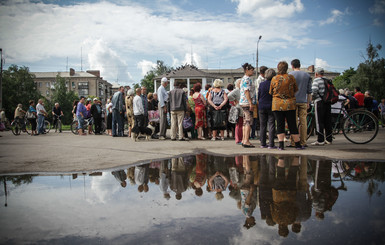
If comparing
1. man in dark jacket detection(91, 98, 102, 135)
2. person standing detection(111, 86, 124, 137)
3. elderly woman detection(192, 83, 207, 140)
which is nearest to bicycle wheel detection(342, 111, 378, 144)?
elderly woman detection(192, 83, 207, 140)

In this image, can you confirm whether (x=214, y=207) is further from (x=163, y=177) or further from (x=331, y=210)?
(x=163, y=177)

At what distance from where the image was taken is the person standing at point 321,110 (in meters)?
7.96

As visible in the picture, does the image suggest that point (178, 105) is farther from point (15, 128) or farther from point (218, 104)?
point (15, 128)

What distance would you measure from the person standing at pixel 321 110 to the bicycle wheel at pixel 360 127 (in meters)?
0.44

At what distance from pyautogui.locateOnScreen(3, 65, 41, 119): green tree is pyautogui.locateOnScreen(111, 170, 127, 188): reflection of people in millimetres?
79557

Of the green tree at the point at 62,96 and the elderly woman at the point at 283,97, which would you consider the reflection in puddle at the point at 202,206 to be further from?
the green tree at the point at 62,96

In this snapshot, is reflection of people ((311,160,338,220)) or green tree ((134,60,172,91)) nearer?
reflection of people ((311,160,338,220))

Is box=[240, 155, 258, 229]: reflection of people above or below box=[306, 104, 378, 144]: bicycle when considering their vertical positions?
below

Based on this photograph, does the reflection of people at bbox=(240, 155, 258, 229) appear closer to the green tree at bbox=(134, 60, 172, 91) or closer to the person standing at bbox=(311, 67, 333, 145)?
→ the person standing at bbox=(311, 67, 333, 145)

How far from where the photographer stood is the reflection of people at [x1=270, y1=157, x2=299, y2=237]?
Answer: 2.53 metres

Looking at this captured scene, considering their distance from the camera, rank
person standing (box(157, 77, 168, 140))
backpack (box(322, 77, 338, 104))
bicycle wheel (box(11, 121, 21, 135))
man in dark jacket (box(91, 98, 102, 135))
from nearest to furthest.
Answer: backpack (box(322, 77, 338, 104)) → person standing (box(157, 77, 168, 140)) → man in dark jacket (box(91, 98, 102, 135)) → bicycle wheel (box(11, 121, 21, 135))

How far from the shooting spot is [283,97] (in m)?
6.71

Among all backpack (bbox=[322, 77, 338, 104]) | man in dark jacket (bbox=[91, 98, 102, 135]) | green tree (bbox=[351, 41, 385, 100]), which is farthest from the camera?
green tree (bbox=[351, 41, 385, 100])

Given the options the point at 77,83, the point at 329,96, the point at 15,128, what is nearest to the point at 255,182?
the point at 329,96
